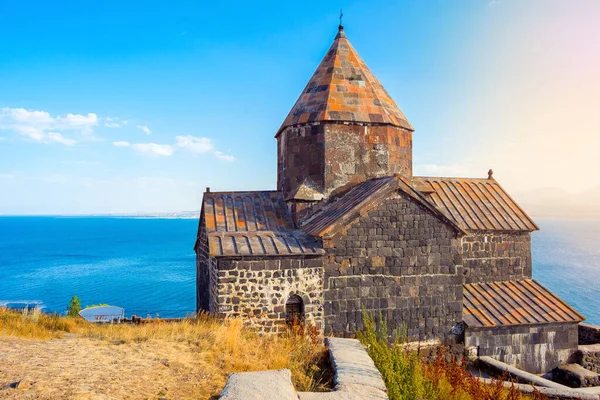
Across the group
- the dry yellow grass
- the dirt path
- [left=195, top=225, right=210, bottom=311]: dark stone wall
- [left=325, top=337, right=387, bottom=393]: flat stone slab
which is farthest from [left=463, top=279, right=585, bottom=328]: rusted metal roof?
the dirt path

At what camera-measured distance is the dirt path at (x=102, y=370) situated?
4707 mm

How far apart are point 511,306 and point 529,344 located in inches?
39.5

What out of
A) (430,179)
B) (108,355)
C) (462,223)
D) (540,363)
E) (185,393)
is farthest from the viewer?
(430,179)

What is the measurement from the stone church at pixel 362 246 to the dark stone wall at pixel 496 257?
0.11ft

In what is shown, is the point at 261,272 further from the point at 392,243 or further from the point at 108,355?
the point at 108,355

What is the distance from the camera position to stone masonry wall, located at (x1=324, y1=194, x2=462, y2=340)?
9305 millimetres

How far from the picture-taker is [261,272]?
9.06 metres

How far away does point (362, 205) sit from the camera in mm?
9336

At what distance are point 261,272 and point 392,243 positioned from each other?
3.01 metres

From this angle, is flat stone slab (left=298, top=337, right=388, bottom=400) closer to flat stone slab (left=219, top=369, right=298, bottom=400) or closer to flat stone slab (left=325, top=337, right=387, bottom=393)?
flat stone slab (left=325, top=337, right=387, bottom=393)

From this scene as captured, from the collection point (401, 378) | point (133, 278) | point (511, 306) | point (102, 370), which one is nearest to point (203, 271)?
point (102, 370)

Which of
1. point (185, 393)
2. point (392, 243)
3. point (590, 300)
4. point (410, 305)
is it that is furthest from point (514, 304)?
point (590, 300)

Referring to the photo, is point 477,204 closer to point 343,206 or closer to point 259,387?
point 343,206

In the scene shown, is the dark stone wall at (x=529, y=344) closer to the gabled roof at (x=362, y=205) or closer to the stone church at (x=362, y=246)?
the stone church at (x=362, y=246)
